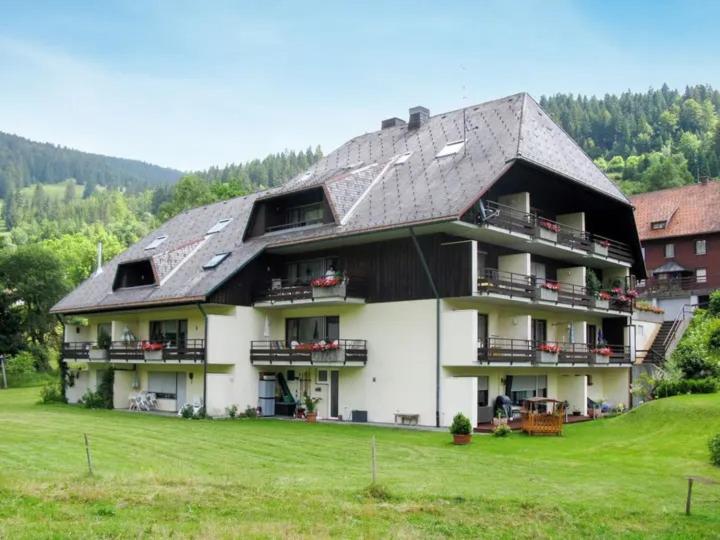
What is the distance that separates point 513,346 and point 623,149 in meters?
150

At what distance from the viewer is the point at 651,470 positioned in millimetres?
19359

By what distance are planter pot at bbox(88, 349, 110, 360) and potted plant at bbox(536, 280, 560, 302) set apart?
21.9 meters

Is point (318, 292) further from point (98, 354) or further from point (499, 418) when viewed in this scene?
point (98, 354)

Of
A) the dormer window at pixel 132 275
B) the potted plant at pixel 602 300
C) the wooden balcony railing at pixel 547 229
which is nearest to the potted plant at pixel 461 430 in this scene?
the wooden balcony railing at pixel 547 229

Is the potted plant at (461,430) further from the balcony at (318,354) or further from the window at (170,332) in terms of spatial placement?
the window at (170,332)

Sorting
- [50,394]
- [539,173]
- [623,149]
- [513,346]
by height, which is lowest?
[50,394]

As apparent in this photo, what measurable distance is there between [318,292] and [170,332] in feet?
31.9

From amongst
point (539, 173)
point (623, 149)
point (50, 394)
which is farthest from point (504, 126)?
point (623, 149)

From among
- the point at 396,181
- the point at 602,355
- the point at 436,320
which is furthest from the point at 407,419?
the point at 602,355

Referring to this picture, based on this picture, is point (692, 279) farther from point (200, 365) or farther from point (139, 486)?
point (139, 486)

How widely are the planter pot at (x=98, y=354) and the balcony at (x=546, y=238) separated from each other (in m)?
20.6

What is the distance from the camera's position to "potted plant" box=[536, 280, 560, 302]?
32719 mm

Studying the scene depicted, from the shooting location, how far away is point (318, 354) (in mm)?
32688

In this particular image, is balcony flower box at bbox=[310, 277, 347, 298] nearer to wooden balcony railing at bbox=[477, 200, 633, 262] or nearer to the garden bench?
the garden bench
